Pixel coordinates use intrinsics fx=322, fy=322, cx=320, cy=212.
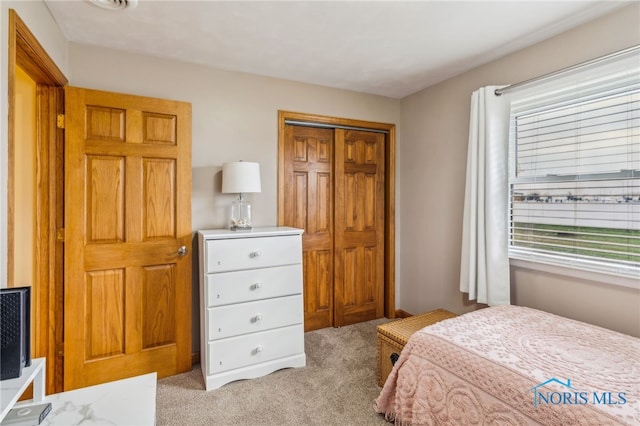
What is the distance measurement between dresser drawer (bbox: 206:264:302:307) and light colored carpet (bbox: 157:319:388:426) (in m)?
0.60

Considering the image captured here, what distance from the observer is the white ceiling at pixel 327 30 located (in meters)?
1.87

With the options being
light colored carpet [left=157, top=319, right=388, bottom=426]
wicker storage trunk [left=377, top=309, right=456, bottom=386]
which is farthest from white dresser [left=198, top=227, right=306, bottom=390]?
wicker storage trunk [left=377, top=309, right=456, bottom=386]

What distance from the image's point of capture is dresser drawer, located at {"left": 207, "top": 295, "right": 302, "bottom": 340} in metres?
2.27

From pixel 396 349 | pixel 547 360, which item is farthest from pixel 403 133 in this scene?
pixel 547 360

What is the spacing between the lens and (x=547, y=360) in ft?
4.83

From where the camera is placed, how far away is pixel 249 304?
7.79 ft

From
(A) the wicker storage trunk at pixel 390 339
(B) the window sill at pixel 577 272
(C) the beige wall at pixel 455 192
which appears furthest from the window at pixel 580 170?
(A) the wicker storage trunk at pixel 390 339

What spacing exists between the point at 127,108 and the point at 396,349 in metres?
2.50

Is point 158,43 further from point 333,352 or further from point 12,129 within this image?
point 333,352

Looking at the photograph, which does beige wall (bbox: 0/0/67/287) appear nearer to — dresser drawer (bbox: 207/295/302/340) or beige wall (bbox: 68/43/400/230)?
beige wall (bbox: 68/43/400/230)

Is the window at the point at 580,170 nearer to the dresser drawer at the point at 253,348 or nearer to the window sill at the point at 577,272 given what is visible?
the window sill at the point at 577,272

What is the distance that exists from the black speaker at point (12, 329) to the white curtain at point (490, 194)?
2.63 metres

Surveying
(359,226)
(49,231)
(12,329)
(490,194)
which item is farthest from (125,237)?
(490,194)

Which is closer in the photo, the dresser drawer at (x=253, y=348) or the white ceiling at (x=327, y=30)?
the white ceiling at (x=327, y=30)
